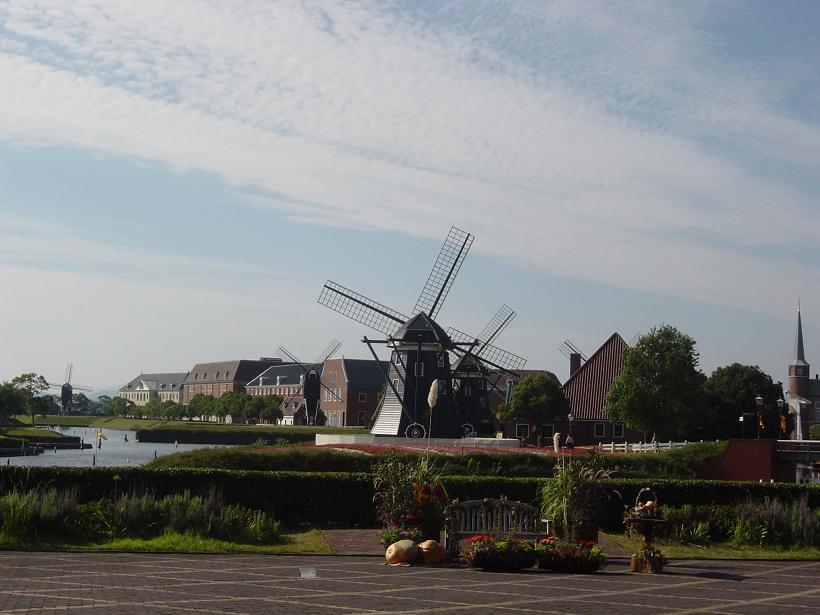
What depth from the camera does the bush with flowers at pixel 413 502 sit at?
71.7 ft

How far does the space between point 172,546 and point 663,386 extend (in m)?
46.9

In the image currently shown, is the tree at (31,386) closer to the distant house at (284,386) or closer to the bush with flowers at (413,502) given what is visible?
the distant house at (284,386)

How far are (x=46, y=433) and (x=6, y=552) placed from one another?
325ft

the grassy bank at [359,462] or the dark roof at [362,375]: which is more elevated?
the dark roof at [362,375]

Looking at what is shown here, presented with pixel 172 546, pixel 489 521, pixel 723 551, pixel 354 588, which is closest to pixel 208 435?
pixel 723 551

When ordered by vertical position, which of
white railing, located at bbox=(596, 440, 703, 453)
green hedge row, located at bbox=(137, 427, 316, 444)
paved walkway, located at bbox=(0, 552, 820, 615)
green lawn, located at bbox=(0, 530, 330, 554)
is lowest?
paved walkway, located at bbox=(0, 552, 820, 615)

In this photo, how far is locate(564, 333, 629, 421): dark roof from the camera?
86000mm

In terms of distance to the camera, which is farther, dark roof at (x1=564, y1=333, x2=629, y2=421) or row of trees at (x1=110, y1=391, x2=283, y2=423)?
row of trees at (x1=110, y1=391, x2=283, y2=423)

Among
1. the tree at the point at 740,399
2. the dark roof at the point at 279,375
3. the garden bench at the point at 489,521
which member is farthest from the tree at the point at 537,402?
the dark roof at the point at 279,375

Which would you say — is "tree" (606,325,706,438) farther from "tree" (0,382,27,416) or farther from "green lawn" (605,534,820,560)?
"tree" (0,382,27,416)

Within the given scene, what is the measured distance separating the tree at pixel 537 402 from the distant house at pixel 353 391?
5336cm

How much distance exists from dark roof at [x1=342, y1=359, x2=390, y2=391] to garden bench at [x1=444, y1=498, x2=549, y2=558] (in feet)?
365

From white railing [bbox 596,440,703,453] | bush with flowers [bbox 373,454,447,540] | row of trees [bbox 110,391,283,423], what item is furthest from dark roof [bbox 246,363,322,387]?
bush with flowers [bbox 373,454,447,540]

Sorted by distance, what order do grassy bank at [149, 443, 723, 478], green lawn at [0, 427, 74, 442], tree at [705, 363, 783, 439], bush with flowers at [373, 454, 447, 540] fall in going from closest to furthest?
bush with flowers at [373, 454, 447, 540] < grassy bank at [149, 443, 723, 478] < tree at [705, 363, 783, 439] < green lawn at [0, 427, 74, 442]
